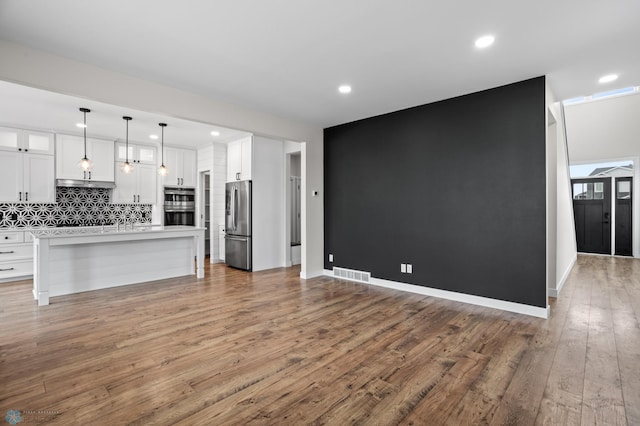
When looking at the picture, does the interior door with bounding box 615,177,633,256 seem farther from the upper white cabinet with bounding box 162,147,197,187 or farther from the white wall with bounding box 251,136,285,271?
the upper white cabinet with bounding box 162,147,197,187

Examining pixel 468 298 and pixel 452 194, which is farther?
pixel 452 194

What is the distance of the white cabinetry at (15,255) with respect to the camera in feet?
17.0

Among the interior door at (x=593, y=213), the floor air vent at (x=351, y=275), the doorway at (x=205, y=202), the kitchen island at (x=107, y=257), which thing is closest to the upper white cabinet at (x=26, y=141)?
the kitchen island at (x=107, y=257)

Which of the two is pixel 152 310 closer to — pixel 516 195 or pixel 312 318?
pixel 312 318

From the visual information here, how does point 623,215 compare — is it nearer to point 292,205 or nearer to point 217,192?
point 292,205

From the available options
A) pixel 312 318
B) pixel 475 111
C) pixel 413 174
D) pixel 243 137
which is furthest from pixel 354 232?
pixel 243 137

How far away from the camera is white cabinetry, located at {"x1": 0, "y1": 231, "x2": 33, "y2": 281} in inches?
203

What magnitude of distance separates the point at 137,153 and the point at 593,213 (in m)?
11.2

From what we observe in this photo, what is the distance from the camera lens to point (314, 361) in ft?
8.38

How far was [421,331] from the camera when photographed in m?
3.17

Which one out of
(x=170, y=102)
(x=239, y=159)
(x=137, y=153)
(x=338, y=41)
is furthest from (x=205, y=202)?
(x=338, y=41)

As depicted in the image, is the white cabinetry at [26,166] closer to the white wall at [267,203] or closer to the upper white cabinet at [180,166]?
the upper white cabinet at [180,166]

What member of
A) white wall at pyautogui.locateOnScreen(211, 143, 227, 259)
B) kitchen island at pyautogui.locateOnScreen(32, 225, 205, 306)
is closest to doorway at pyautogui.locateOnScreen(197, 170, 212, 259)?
white wall at pyautogui.locateOnScreen(211, 143, 227, 259)

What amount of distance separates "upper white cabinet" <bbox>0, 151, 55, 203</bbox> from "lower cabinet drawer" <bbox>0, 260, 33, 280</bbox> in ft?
3.56
